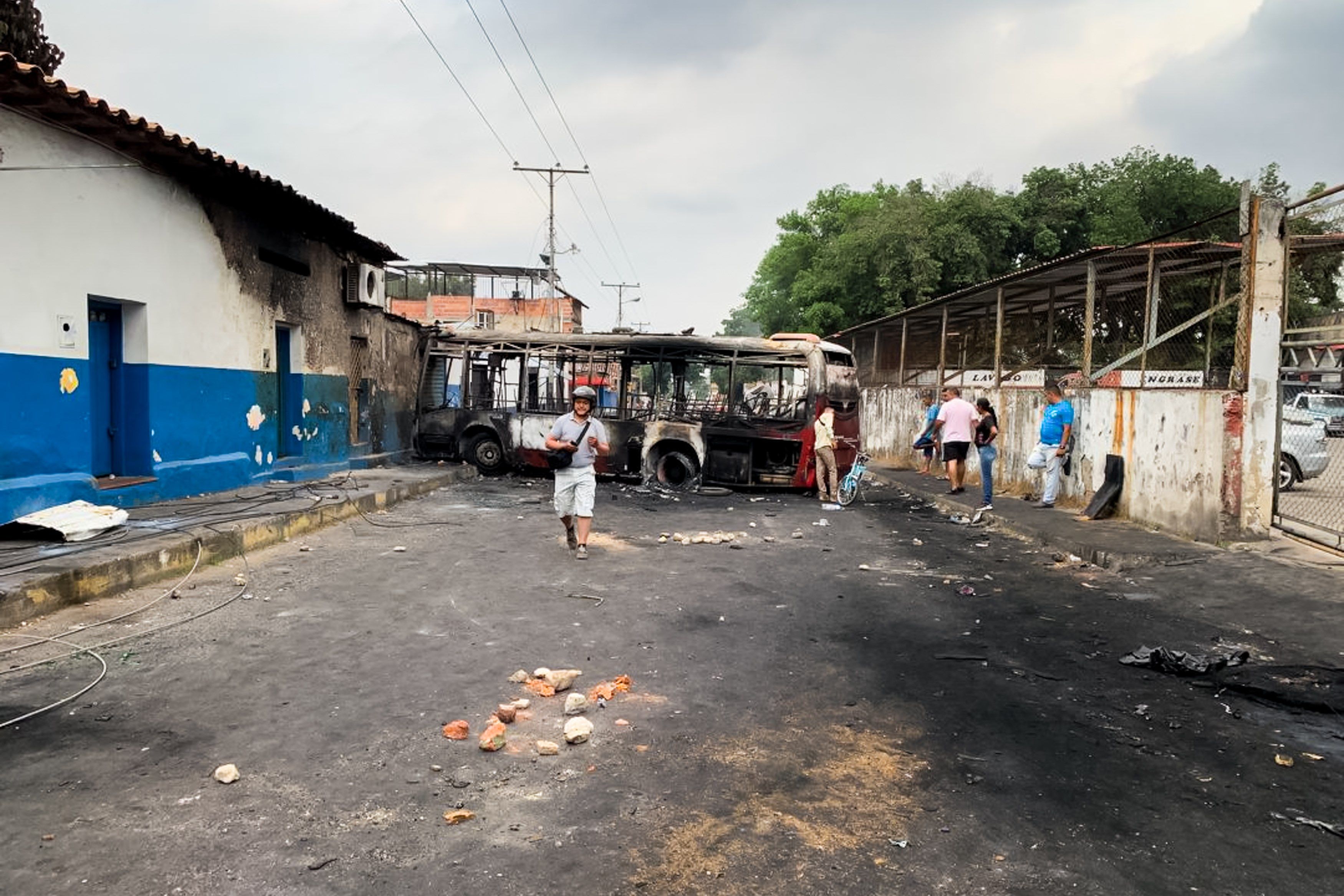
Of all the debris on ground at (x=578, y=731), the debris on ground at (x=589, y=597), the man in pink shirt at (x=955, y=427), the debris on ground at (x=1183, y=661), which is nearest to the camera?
the debris on ground at (x=578, y=731)

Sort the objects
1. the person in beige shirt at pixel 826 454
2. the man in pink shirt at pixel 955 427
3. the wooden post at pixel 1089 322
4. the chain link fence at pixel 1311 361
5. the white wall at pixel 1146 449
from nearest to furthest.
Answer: the chain link fence at pixel 1311 361 → the white wall at pixel 1146 449 → the wooden post at pixel 1089 322 → the man in pink shirt at pixel 955 427 → the person in beige shirt at pixel 826 454

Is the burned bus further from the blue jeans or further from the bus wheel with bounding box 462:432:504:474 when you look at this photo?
the blue jeans

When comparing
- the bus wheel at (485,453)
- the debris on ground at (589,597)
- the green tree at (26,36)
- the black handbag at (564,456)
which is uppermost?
the green tree at (26,36)

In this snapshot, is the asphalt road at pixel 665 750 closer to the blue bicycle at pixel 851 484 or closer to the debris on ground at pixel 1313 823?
the debris on ground at pixel 1313 823

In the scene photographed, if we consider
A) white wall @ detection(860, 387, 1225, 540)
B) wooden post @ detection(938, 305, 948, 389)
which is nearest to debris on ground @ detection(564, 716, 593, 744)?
white wall @ detection(860, 387, 1225, 540)

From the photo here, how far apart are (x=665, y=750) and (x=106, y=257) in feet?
25.5

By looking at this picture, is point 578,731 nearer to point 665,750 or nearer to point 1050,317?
point 665,750

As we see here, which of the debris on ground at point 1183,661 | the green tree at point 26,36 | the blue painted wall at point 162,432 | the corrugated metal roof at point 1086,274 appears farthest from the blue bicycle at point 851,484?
the green tree at point 26,36

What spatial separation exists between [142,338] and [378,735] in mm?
7068

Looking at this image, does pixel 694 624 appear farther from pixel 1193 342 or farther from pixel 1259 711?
pixel 1193 342

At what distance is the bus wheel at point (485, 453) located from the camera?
16.1 metres

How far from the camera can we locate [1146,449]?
9.73 meters

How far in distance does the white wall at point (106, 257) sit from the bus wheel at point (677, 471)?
6.47 meters

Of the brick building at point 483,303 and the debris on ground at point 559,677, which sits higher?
the brick building at point 483,303
